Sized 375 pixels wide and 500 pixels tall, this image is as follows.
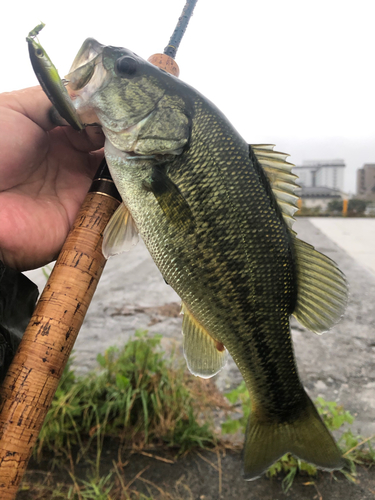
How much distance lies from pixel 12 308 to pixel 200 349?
920 millimetres

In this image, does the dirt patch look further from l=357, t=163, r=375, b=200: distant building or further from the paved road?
l=357, t=163, r=375, b=200: distant building

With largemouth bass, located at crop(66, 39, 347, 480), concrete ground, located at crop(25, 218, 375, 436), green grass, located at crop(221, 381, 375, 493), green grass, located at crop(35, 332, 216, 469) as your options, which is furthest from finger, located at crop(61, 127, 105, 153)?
concrete ground, located at crop(25, 218, 375, 436)

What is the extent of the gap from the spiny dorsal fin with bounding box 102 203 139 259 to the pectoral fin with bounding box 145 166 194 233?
18 cm

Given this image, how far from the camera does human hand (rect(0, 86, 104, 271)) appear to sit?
166 cm

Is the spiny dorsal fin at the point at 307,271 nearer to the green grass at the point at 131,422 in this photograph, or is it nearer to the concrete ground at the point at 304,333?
the green grass at the point at 131,422

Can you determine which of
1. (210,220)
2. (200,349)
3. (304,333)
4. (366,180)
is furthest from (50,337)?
(366,180)

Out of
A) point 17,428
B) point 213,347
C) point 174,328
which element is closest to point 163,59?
point 213,347

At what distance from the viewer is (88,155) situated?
2.02 meters

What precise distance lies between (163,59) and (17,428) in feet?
5.55

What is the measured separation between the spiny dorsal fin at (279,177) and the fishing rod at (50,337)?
0.67 m

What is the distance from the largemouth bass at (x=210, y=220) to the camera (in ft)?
4.64

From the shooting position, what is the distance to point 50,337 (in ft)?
4.35

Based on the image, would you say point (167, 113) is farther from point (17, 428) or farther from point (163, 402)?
point (163, 402)

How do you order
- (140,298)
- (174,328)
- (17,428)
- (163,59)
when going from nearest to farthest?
(17,428)
(163,59)
(174,328)
(140,298)
